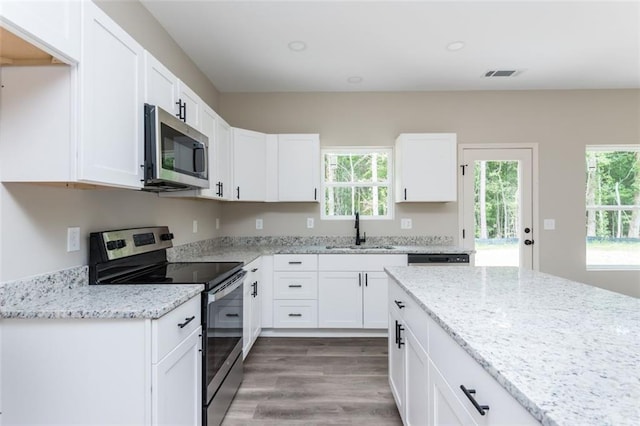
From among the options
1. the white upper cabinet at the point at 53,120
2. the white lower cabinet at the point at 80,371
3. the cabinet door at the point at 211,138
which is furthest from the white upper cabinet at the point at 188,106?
the white lower cabinet at the point at 80,371

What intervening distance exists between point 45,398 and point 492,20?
3.46m

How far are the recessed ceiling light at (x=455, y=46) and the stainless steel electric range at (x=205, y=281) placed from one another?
8.57ft

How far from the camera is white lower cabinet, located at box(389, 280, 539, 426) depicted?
758 mm

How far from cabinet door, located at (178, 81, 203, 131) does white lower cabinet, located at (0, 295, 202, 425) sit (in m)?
1.45

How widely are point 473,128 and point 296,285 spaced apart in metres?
2.81

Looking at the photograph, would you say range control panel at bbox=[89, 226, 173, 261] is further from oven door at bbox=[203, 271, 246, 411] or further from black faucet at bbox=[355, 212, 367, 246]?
black faucet at bbox=[355, 212, 367, 246]

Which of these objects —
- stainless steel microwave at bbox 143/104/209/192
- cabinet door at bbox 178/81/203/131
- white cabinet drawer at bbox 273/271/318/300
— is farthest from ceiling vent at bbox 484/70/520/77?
stainless steel microwave at bbox 143/104/209/192

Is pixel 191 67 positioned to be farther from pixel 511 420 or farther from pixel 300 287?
pixel 511 420

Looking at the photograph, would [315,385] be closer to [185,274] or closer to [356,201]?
[185,274]

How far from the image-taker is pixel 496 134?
12.2 feet

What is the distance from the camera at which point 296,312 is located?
3.17m

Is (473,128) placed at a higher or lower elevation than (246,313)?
higher

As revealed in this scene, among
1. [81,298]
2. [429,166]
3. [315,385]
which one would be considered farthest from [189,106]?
[429,166]

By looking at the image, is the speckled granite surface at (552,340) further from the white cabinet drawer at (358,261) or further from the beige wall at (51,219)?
the beige wall at (51,219)
